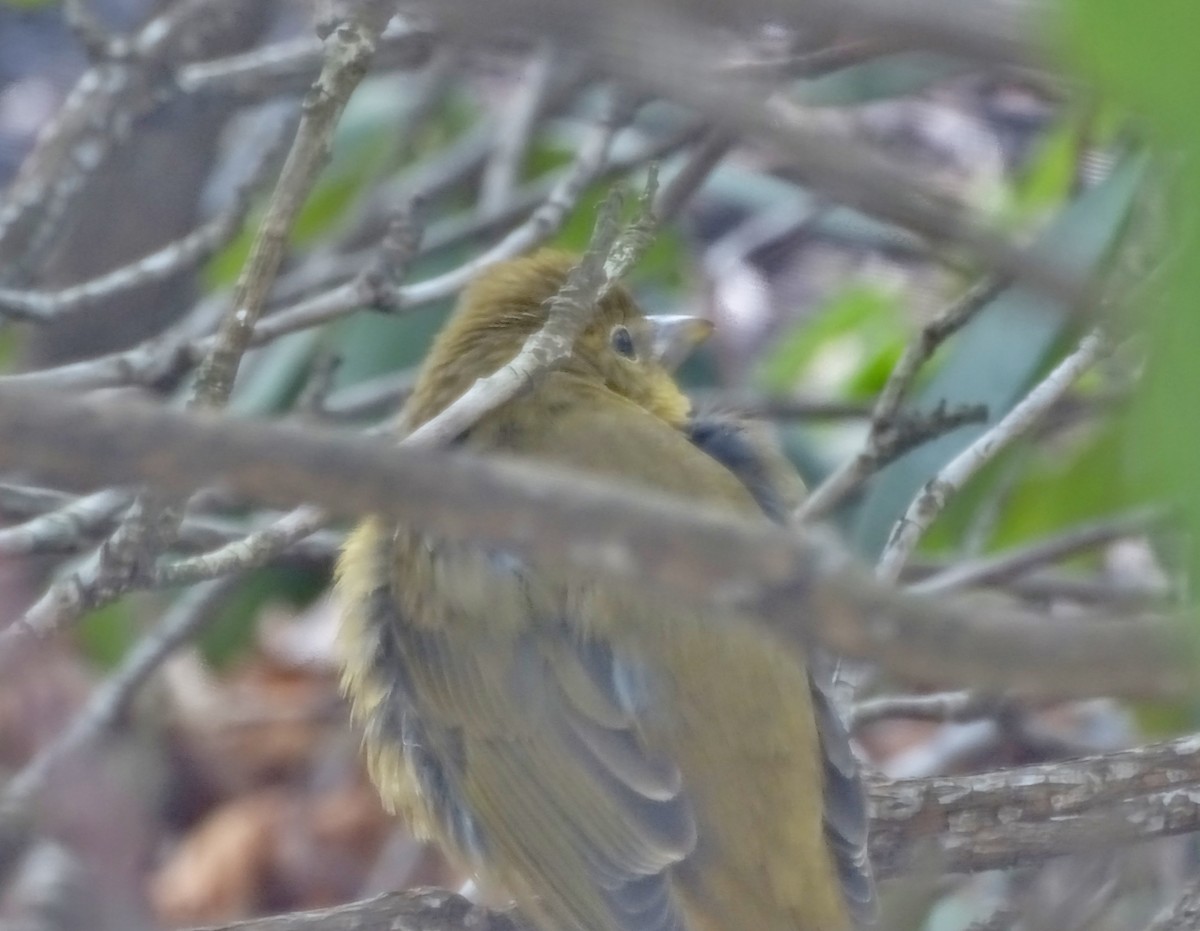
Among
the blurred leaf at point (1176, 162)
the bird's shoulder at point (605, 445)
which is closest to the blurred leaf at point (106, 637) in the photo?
the bird's shoulder at point (605, 445)

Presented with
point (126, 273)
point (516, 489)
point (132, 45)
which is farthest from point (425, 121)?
point (516, 489)

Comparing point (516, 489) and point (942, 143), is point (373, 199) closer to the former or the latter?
point (942, 143)

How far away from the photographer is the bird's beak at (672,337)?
11.6ft

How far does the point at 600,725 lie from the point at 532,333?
86cm

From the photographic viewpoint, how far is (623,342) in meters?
3.48

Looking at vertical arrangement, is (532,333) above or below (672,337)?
above

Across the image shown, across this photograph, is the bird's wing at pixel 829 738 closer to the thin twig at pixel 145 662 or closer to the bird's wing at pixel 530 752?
the bird's wing at pixel 530 752

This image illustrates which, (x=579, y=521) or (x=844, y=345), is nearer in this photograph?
(x=579, y=521)

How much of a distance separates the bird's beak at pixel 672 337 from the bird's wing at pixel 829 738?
1.25 ft

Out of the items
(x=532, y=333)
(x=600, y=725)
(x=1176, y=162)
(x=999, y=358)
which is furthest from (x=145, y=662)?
(x=1176, y=162)

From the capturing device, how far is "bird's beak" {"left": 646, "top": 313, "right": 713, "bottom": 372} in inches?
139

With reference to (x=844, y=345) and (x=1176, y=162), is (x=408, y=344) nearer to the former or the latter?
(x=844, y=345)

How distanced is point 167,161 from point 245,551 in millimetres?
2689

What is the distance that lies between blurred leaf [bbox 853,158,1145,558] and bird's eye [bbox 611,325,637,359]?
578mm
